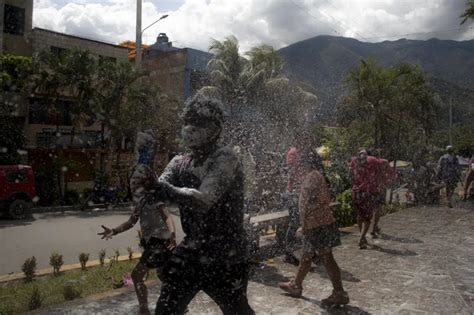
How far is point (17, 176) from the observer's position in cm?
1280

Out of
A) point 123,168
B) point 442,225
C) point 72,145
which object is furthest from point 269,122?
point 442,225

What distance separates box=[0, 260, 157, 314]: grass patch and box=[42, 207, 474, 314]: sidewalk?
0.43 metres

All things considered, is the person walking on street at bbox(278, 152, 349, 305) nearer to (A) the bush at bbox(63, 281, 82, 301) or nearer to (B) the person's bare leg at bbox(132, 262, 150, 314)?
(B) the person's bare leg at bbox(132, 262, 150, 314)

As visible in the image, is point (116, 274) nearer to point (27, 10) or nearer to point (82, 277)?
point (82, 277)

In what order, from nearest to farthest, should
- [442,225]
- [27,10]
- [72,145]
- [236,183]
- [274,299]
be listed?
[236,183] → [274,299] → [27,10] → [442,225] → [72,145]

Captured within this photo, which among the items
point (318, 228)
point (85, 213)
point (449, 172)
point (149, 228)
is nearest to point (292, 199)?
point (318, 228)

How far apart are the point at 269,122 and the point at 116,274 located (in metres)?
16.3

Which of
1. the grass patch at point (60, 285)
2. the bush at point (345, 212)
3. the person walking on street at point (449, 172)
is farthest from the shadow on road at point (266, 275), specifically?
the person walking on street at point (449, 172)

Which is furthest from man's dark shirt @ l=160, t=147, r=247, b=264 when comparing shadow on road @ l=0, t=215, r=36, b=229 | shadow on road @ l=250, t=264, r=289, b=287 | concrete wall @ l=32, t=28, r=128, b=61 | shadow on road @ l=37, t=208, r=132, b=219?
concrete wall @ l=32, t=28, r=128, b=61

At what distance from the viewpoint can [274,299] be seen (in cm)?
472

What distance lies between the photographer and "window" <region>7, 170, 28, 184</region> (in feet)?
41.2

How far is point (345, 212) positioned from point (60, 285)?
552 centimetres

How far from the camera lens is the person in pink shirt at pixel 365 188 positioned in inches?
281

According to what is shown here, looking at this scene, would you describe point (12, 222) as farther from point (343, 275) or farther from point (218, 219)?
point (218, 219)
